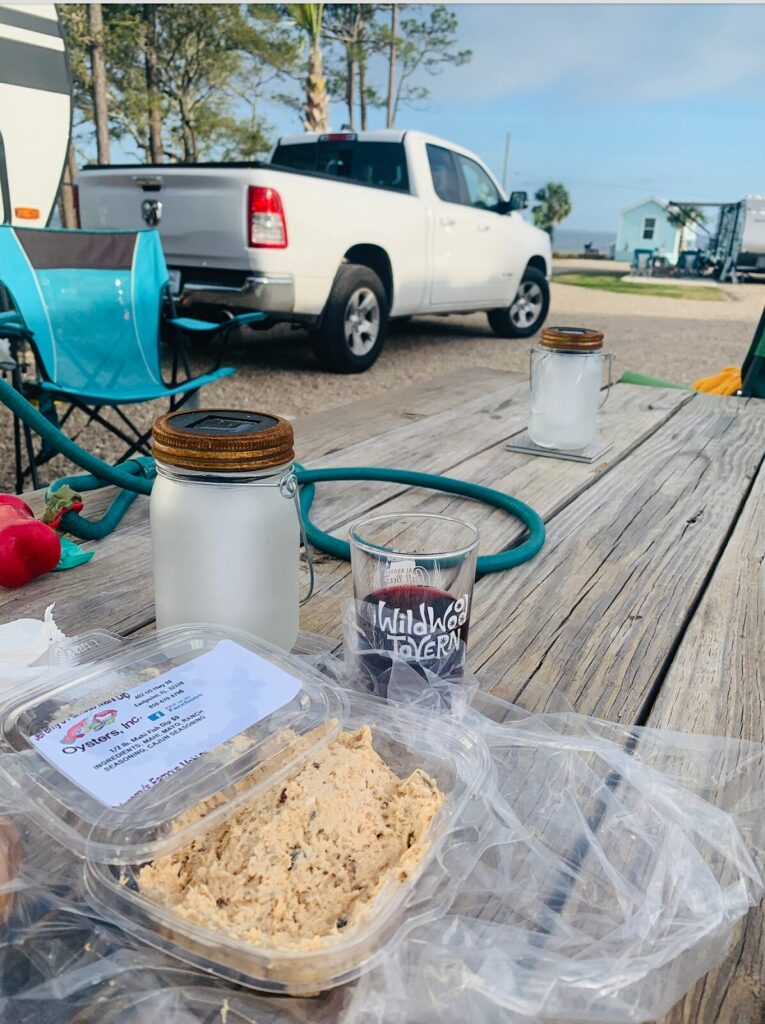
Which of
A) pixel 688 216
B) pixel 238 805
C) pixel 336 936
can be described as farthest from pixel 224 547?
pixel 688 216

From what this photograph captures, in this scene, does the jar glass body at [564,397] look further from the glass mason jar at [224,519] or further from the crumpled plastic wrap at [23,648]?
the crumpled plastic wrap at [23,648]

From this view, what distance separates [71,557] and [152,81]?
15.6m

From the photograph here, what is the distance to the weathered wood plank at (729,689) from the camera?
1.90 feet

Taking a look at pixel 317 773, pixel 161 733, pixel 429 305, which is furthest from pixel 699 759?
pixel 429 305

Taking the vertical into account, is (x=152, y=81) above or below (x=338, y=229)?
above

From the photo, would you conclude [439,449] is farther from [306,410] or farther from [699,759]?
[306,410]

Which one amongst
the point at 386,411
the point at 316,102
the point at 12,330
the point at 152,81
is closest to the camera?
the point at 386,411

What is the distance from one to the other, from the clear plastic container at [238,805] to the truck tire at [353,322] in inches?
224

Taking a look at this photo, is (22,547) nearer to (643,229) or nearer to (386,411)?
(386,411)

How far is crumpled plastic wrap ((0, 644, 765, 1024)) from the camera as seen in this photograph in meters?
0.55

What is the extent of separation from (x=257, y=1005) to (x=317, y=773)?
0.18m

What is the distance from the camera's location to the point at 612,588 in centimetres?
128

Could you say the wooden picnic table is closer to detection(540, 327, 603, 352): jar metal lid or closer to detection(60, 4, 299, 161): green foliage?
detection(540, 327, 603, 352): jar metal lid

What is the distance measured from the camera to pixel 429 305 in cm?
746
